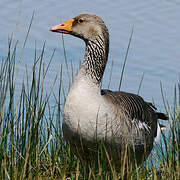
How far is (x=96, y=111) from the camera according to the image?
4672 mm

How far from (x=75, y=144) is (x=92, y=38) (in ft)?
4.92

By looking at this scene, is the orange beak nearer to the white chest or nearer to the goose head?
the goose head

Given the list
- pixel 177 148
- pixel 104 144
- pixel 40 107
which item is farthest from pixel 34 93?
pixel 177 148

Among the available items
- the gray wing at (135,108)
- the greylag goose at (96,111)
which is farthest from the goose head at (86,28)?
the gray wing at (135,108)

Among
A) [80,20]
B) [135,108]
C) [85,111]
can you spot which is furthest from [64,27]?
[135,108]

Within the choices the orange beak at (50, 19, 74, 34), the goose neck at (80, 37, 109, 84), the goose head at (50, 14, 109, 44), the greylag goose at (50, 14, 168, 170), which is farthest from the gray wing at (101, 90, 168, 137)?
the orange beak at (50, 19, 74, 34)

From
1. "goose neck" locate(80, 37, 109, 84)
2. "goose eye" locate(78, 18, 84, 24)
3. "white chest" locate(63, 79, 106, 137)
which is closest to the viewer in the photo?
"white chest" locate(63, 79, 106, 137)

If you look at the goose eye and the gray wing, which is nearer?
the gray wing

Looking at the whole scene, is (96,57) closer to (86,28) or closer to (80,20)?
(86,28)

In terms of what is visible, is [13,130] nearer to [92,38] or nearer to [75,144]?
[75,144]

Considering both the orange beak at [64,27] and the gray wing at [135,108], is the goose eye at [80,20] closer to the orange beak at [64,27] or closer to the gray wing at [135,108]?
the orange beak at [64,27]

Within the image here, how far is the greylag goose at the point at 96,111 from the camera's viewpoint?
4.70 meters

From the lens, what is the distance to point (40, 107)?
529 cm

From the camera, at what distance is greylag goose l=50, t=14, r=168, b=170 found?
470 centimetres
